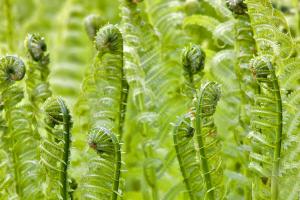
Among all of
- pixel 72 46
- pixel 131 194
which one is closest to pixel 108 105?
pixel 131 194

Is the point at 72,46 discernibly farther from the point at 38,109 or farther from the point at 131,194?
the point at 38,109

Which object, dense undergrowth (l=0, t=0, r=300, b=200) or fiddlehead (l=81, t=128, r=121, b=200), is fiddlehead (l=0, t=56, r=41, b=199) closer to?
dense undergrowth (l=0, t=0, r=300, b=200)

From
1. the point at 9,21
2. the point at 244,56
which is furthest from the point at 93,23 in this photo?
the point at 9,21

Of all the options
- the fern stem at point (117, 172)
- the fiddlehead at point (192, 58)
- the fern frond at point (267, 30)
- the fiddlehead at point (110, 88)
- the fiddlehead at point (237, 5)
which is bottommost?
the fern stem at point (117, 172)

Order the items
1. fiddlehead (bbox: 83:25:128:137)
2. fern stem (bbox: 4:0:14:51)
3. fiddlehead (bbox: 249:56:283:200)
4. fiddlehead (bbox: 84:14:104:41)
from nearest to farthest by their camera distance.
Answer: fiddlehead (bbox: 249:56:283:200), fiddlehead (bbox: 83:25:128:137), fiddlehead (bbox: 84:14:104:41), fern stem (bbox: 4:0:14:51)

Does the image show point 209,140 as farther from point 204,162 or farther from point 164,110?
point 164,110

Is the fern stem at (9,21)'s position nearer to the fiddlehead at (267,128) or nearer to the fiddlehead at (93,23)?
the fiddlehead at (93,23)

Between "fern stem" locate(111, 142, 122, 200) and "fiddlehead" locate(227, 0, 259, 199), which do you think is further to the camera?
"fiddlehead" locate(227, 0, 259, 199)

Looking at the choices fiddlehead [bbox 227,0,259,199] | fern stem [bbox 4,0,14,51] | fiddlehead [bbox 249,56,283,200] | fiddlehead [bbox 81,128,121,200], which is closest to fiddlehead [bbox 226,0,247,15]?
fiddlehead [bbox 227,0,259,199]

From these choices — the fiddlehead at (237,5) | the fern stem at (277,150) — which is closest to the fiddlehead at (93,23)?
the fiddlehead at (237,5)
